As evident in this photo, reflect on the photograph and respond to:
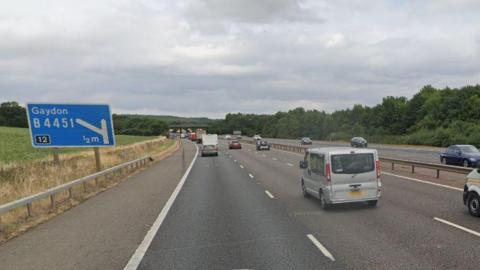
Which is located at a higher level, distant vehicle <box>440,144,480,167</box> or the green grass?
the green grass

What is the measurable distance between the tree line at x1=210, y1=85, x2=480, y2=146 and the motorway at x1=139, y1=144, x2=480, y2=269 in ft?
162

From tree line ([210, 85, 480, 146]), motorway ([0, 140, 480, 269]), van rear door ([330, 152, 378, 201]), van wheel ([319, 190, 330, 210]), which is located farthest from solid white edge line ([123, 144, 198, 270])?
tree line ([210, 85, 480, 146])

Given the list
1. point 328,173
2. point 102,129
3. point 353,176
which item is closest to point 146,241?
point 328,173

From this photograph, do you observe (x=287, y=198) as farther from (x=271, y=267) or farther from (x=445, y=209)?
(x=271, y=267)

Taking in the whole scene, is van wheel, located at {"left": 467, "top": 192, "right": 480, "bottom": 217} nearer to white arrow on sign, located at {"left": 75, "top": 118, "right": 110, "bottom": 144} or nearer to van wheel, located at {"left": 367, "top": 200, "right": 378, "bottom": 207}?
van wheel, located at {"left": 367, "top": 200, "right": 378, "bottom": 207}

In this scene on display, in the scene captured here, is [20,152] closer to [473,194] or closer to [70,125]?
[70,125]

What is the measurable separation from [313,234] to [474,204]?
4.51 metres

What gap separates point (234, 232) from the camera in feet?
34.7

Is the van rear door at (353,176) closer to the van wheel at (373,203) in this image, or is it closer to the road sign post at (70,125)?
the van wheel at (373,203)

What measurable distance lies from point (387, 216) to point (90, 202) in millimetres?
9499

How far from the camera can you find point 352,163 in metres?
13.9

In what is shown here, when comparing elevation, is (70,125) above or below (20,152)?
above

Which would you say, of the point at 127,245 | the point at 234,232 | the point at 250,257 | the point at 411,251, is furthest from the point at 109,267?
the point at 411,251

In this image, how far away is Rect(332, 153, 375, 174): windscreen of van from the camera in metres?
13.7
